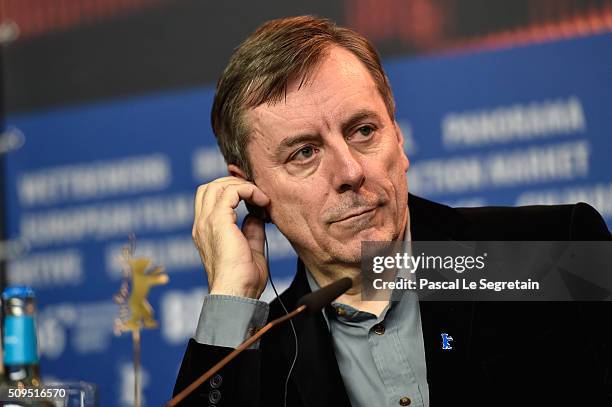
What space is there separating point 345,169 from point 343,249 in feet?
0.64

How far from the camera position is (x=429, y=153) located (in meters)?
3.17

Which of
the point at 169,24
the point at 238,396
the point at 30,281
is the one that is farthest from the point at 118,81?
the point at 238,396

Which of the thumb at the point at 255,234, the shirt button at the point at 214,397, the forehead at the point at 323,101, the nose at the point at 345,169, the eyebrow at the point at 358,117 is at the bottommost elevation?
the shirt button at the point at 214,397

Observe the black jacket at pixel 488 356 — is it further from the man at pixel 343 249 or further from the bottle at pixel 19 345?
the bottle at pixel 19 345

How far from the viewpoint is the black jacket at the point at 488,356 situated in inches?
78.7

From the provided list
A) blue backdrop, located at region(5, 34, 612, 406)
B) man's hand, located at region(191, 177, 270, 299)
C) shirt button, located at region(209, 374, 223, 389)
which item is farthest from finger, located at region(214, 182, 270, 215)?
blue backdrop, located at region(5, 34, 612, 406)

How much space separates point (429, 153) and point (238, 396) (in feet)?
4.69

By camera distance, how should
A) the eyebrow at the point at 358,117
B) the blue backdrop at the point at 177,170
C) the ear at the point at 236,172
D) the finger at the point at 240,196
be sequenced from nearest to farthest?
1. the eyebrow at the point at 358,117
2. the finger at the point at 240,196
3. the ear at the point at 236,172
4. the blue backdrop at the point at 177,170

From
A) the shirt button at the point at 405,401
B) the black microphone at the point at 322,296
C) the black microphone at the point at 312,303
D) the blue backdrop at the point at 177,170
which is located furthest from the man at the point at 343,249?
the blue backdrop at the point at 177,170

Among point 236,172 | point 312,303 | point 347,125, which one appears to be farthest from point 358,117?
point 312,303

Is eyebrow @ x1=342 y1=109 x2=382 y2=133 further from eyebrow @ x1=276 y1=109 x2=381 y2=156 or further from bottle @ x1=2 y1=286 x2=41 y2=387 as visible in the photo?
bottle @ x1=2 y1=286 x2=41 y2=387

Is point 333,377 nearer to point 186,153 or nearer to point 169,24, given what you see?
point 186,153

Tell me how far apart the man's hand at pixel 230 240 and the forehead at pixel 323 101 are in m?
0.17

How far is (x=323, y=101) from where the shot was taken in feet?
7.29
